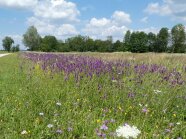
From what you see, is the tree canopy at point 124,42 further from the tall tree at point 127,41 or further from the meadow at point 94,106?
the meadow at point 94,106

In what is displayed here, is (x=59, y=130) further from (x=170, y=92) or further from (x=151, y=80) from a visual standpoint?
(x=151, y=80)

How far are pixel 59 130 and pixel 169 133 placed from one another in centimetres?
157

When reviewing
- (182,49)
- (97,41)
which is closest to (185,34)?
(182,49)

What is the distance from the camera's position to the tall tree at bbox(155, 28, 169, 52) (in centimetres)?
10469

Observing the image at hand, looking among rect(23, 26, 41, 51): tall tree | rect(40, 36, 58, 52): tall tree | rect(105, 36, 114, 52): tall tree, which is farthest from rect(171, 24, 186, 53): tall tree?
rect(23, 26, 41, 51): tall tree

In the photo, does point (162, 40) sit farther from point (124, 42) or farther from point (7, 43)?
point (7, 43)

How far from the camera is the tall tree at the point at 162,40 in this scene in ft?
343

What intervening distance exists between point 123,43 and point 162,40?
772 inches

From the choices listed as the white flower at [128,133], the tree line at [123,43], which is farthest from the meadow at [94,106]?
the tree line at [123,43]

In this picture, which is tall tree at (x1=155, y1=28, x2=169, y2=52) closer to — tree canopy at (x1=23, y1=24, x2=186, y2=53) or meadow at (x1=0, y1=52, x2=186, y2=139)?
tree canopy at (x1=23, y1=24, x2=186, y2=53)

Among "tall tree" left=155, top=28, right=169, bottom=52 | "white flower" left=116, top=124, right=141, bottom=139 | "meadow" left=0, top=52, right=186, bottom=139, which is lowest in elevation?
"meadow" left=0, top=52, right=186, bottom=139

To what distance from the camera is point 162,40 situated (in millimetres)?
104688

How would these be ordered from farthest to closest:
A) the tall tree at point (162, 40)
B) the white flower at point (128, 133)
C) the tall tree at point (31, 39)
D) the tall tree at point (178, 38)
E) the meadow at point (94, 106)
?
the tall tree at point (31, 39) → the tall tree at point (162, 40) → the tall tree at point (178, 38) → the meadow at point (94, 106) → the white flower at point (128, 133)

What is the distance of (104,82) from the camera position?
723 cm
